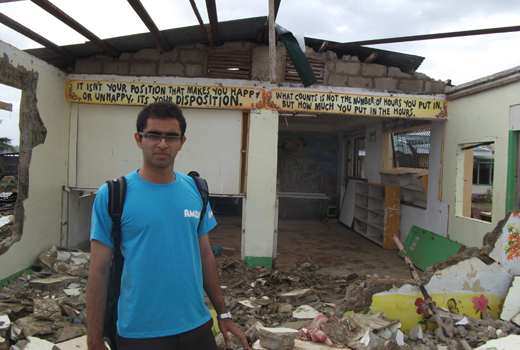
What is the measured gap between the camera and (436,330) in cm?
405

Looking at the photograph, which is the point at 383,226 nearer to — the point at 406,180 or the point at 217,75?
the point at 406,180

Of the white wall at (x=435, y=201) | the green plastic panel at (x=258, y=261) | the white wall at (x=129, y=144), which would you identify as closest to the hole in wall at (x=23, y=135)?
the white wall at (x=129, y=144)

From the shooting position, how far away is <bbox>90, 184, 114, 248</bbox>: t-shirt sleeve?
178 cm

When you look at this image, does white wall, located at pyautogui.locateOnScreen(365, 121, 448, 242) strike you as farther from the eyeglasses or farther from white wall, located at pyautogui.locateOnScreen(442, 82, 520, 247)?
the eyeglasses

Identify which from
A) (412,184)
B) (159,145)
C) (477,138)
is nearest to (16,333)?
(159,145)

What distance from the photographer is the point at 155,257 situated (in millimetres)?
1838

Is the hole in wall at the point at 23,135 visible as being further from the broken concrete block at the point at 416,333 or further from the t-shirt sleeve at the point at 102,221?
the broken concrete block at the point at 416,333

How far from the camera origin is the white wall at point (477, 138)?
5.60m

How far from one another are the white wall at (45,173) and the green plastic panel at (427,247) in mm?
6873

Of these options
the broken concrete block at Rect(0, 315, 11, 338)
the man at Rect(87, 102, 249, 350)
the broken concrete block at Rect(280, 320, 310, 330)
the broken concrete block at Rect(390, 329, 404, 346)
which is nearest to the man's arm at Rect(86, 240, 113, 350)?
the man at Rect(87, 102, 249, 350)

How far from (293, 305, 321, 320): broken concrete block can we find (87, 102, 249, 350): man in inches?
112

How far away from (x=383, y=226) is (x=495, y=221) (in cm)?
404

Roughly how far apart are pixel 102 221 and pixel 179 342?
0.72 m

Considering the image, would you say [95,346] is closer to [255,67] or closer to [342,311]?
[342,311]
